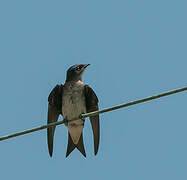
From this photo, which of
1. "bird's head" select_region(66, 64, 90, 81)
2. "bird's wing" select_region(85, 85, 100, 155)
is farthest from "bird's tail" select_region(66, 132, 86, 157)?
"bird's head" select_region(66, 64, 90, 81)

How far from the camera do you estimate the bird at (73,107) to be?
10.0m

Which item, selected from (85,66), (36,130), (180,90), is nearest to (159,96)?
(180,90)

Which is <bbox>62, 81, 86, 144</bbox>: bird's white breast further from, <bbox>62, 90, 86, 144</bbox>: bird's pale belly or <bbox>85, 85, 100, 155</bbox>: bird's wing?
<bbox>85, 85, 100, 155</bbox>: bird's wing

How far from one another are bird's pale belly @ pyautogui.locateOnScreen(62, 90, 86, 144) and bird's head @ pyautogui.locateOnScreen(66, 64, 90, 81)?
0.54m

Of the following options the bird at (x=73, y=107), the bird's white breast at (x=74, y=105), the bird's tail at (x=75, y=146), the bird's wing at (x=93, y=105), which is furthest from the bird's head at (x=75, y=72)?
the bird's tail at (x=75, y=146)

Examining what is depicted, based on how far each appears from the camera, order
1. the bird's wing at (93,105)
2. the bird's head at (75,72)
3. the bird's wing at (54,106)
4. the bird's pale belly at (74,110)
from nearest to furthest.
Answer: the bird's pale belly at (74,110) → the bird's wing at (93,105) → the bird's wing at (54,106) → the bird's head at (75,72)

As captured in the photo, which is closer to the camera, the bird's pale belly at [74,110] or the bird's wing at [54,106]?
the bird's pale belly at [74,110]

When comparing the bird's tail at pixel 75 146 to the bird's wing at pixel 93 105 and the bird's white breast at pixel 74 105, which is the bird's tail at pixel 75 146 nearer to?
the bird's white breast at pixel 74 105

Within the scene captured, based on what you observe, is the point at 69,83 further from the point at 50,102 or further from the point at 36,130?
the point at 36,130

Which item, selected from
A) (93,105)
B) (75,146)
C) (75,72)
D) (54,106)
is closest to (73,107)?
(93,105)

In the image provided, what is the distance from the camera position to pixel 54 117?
34.2ft

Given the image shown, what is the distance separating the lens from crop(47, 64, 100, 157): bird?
10.0 metres

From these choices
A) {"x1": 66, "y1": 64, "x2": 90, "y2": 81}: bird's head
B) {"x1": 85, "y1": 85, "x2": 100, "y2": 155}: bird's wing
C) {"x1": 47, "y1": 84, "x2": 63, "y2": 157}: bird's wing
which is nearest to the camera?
{"x1": 85, "y1": 85, "x2": 100, "y2": 155}: bird's wing

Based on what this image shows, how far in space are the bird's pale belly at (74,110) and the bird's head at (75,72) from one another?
21.1 inches
